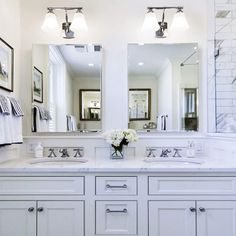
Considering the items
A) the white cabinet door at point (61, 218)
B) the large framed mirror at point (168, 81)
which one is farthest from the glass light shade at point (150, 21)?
the white cabinet door at point (61, 218)

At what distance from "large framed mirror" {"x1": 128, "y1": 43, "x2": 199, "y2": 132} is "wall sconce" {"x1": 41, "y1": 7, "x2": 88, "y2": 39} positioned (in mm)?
522

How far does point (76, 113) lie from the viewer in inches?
117

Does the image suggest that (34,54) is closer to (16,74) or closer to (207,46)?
(16,74)

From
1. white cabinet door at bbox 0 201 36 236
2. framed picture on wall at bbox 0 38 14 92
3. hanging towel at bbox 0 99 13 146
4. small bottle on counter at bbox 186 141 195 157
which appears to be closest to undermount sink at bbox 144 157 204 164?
small bottle on counter at bbox 186 141 195 157

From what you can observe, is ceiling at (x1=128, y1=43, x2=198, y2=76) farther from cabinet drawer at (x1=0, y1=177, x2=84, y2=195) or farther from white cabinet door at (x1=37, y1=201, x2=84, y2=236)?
white cabinet door at (x1=37, y1=201, x2=84, y2=236)

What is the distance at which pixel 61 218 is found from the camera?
2.26 m

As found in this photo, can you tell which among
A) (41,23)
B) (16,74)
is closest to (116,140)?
(16,74)

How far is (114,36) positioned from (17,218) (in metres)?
1.85

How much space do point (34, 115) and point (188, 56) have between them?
1.61 metres

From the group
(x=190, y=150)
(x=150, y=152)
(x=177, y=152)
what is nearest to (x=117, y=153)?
(x=150, y=152)

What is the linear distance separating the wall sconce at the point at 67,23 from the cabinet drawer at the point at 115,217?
1.64 meters

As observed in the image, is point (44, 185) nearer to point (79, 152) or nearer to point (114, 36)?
point (79, 152)

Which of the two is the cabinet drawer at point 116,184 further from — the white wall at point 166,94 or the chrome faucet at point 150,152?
the white wall at point 166,94

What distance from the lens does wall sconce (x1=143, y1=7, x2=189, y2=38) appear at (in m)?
2.86
